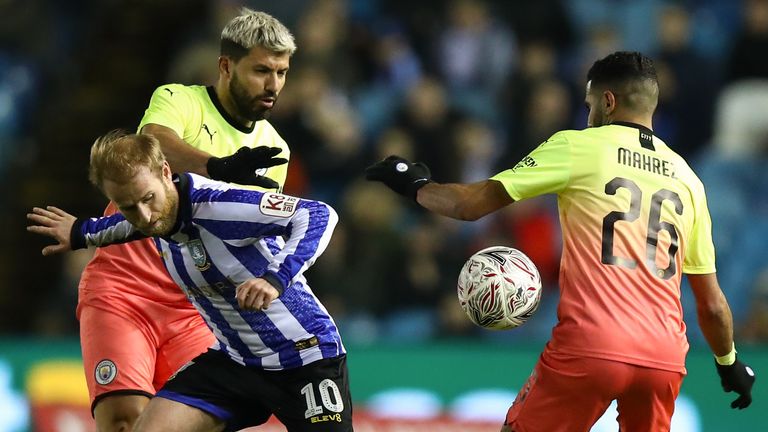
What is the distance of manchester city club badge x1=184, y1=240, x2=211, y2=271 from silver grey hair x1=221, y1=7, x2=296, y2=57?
1.20 meters

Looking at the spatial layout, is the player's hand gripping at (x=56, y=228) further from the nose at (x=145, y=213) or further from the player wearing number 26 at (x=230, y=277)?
the nose at (x=145, y=213)

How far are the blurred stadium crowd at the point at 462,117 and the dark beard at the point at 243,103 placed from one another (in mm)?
4053

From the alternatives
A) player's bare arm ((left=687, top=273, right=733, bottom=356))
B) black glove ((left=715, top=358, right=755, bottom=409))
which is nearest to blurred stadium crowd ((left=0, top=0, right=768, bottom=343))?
black glove ((left=715, top=358, right=755, bottom=409))

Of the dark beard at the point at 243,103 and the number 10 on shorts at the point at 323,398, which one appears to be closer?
the number 10 on shorts at the point at 323,398

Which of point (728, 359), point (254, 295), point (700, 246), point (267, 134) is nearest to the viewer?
point (254, 295)

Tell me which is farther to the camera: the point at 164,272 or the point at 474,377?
the point at 474,377

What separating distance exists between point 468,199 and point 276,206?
81 centimetres

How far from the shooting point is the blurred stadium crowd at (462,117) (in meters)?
10.4

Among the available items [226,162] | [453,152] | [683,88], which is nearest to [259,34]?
[226,162]

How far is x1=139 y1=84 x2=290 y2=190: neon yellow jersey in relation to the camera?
252 inches

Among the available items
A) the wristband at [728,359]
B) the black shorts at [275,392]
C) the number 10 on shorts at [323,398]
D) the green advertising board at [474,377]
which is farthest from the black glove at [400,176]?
the green advertising board at [474,377]

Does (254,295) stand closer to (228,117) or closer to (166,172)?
(166,172)

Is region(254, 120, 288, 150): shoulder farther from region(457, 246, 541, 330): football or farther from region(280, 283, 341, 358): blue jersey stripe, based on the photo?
region(457, 246, 541, 330): football

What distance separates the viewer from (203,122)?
21.3 ft
